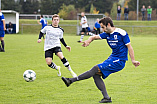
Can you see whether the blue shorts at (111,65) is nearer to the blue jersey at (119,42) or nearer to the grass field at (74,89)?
the blue jersey at (119,42)

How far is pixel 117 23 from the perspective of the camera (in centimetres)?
4284

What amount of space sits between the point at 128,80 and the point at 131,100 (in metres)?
2.17

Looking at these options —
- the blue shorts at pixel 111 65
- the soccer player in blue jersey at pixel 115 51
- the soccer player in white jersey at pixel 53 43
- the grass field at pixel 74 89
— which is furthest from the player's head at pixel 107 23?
the soccer player in white jersey at pixel 53 43

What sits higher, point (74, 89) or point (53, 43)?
point (53, 43)

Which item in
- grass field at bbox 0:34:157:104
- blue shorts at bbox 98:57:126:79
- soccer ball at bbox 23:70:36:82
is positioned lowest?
grass field at bbox 0:34:157:104

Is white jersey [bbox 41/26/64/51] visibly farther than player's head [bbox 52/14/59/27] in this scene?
Yes

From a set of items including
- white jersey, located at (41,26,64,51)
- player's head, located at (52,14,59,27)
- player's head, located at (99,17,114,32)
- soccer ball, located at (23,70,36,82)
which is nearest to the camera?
player's head, located at (99,17,114,32)

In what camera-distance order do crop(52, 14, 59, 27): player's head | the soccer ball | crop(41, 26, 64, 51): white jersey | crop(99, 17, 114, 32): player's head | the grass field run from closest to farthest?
1. crop(99, 17, 114, 32): player's head
2. the grass field
3. the soccer ball
4. crop(52, 14, 59, 27): player's head
5. crop(41, 26, 64, 51): white jersey

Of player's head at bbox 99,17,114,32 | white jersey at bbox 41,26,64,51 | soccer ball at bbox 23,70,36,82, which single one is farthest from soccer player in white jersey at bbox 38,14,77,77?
player's head at bbox 99,17,114,32

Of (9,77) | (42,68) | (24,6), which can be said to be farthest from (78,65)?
(24,6)

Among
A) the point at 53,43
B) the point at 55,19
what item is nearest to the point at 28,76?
the point at 53,43

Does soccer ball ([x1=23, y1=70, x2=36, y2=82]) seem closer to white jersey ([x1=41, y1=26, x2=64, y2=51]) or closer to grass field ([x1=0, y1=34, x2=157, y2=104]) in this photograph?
grass field ([x1=0, y1=34, x2=157, y2=104])

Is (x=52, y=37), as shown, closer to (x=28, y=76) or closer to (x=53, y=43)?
(x=53, y=43)

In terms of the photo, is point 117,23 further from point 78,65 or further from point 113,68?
point 113,68
